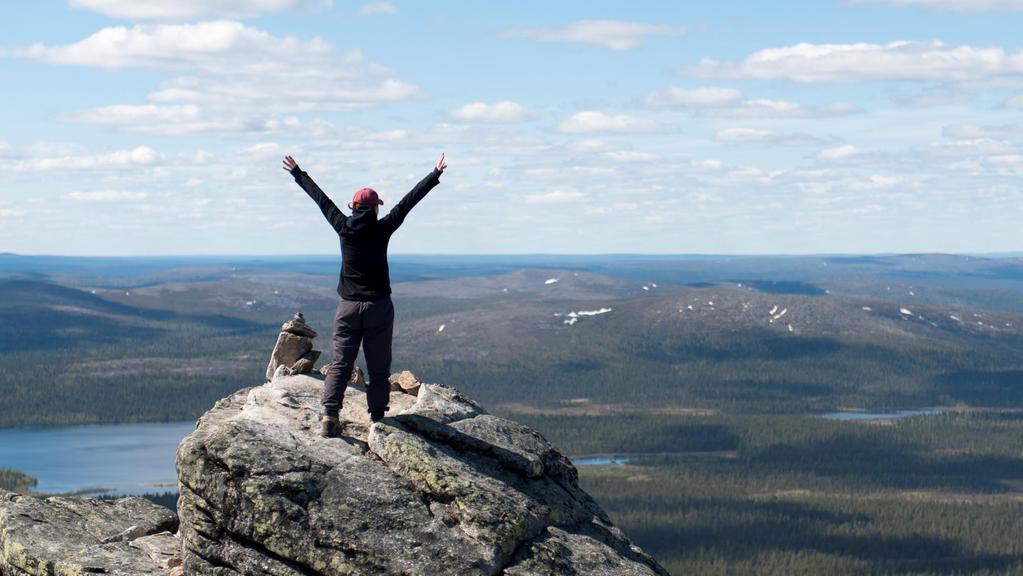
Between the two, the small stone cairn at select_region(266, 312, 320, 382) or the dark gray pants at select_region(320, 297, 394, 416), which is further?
the small stone cairn at select_region(266, 312, 320, 382)

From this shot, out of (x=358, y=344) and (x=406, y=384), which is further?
(x=406, y=384)

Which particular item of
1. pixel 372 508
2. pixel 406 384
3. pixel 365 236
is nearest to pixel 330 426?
pixel 372 508

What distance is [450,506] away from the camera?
3322cm

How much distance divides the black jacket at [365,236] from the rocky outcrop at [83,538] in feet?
28.2

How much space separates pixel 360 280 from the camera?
35562mm

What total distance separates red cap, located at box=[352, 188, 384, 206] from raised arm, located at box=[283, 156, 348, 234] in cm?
57

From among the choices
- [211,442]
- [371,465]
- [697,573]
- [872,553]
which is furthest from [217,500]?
[872,553]

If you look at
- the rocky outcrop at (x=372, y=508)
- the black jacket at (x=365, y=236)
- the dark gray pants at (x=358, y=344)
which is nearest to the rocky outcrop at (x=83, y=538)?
the rocky outcrop at (x=372, y=508)

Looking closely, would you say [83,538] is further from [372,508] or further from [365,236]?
[365,236]

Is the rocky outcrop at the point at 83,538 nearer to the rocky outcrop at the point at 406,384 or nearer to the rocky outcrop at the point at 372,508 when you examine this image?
the rocky outcrop at the point at 372,508

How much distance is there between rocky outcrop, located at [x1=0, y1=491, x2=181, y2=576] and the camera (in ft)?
116

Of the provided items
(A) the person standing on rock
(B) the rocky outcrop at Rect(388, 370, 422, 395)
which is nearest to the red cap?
(A) the person standing on rock

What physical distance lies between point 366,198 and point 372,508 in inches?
323

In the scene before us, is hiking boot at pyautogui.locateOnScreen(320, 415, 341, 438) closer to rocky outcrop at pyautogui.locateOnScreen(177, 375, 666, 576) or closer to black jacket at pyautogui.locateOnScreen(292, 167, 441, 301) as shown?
rocky outcrop at pyautogui.locateOnScreen(177, 375, 666, 576)
